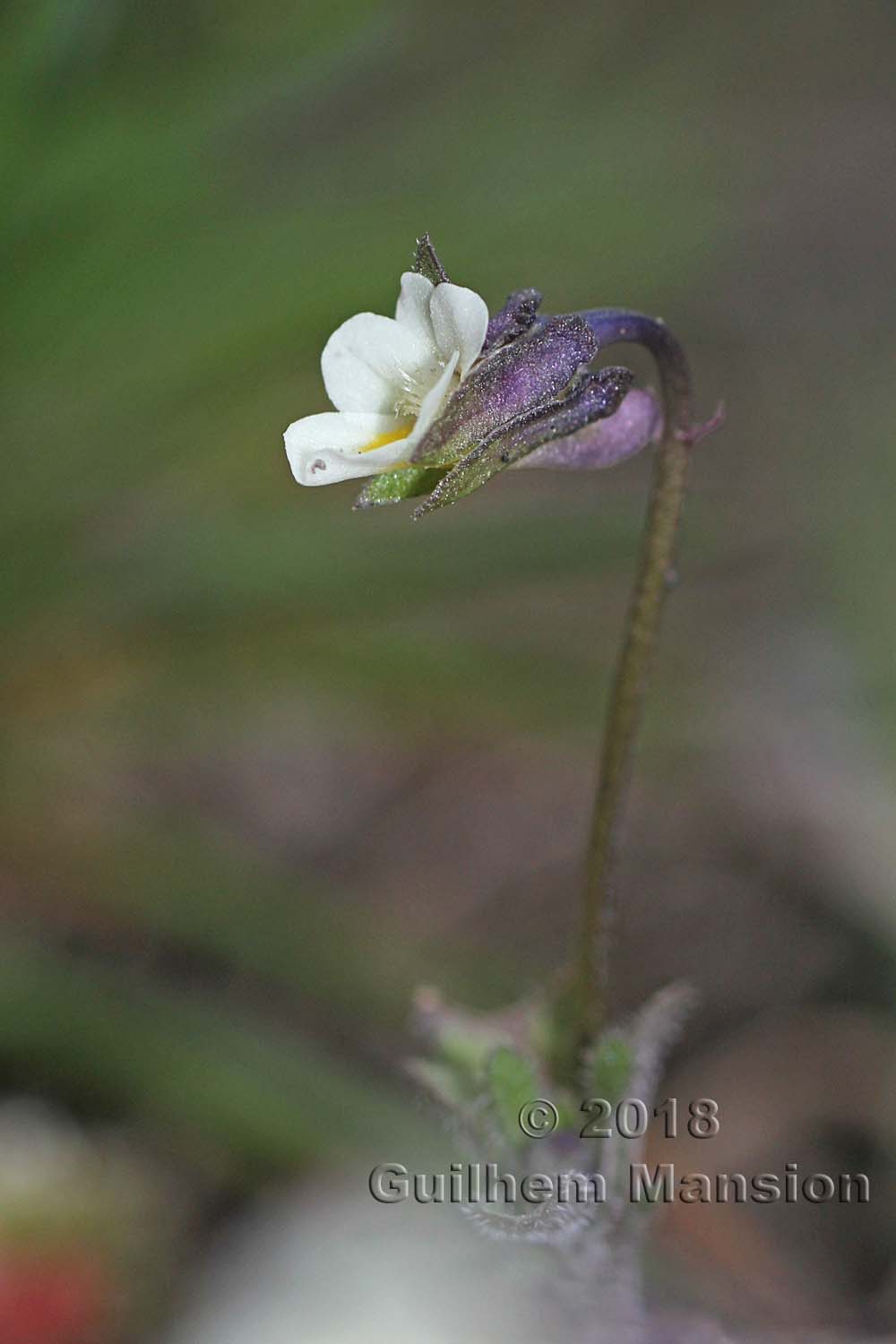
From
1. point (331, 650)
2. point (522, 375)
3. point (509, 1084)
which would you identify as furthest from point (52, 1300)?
point (522, 375)

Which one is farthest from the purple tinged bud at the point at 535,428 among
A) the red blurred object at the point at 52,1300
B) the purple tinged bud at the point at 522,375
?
the red blurred object at the point at 52,1300

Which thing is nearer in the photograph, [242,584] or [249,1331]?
[249,1331]

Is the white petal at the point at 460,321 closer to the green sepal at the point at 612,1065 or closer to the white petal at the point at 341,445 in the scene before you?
the white petal at the point at 341,445

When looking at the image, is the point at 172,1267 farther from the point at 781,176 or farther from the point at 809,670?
the point at 781,176

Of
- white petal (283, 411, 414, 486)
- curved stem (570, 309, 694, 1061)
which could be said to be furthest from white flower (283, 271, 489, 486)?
curved stem (570, 309, 694, 1061)

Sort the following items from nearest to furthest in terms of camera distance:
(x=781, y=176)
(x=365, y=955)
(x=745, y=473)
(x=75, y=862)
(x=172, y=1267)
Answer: (x=172, y=1267)
(x=365, y=955)
(x=75, y=862)
(x=745, y=473)
(x=781, y=176)

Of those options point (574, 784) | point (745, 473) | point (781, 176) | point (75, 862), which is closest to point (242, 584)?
point (75, 862)

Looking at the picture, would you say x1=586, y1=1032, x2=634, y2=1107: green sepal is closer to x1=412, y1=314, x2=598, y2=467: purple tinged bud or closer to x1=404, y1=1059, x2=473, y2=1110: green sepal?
x1=404, y1=1059, x2=473, y2=1110: green sepal
